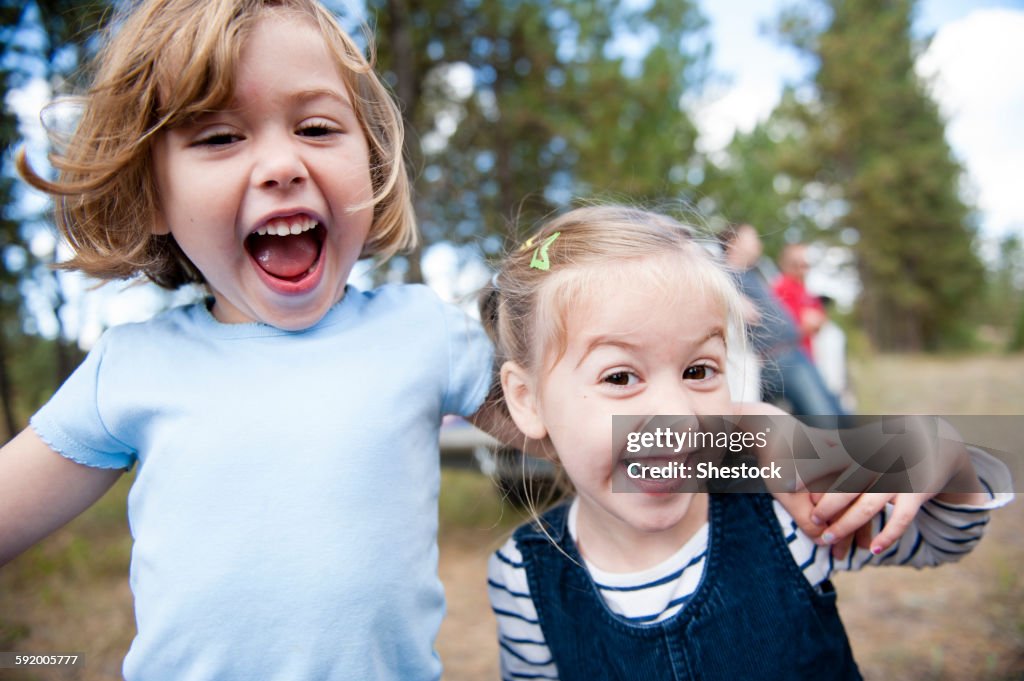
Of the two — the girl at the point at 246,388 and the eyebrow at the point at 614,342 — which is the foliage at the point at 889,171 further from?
the girl at the point at 246,388

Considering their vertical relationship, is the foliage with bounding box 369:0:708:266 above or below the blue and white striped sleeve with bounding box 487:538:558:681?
above

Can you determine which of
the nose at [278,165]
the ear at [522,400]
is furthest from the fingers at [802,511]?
the nose at [278,165]

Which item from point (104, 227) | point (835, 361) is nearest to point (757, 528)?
point (104, 227)

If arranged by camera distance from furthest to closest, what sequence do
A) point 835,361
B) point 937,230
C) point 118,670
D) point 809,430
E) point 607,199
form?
point 937,230, point 835,361, point 118,670, point 607,199, point 809,430

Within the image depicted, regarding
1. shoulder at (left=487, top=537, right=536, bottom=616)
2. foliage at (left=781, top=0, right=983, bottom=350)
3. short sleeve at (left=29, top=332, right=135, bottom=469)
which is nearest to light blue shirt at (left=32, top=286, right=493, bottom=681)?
short sleeve at (left=29, top=332, right=135, bottom=469)

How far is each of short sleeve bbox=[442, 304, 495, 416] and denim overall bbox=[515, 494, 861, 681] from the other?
380 mm

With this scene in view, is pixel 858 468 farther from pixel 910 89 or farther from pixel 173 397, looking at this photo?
pixel 910 89

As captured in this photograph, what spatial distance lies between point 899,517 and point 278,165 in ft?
3.45

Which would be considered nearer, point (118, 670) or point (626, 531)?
point (626, 531)

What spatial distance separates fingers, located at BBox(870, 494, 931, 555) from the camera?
0.96m

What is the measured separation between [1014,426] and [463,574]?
279cm

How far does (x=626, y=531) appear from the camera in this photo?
3.83ft

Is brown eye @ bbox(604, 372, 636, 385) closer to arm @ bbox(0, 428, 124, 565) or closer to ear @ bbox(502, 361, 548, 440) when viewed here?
ear @ bbox(502, 361, 548, 440)

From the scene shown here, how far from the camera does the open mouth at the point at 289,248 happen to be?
103cm
